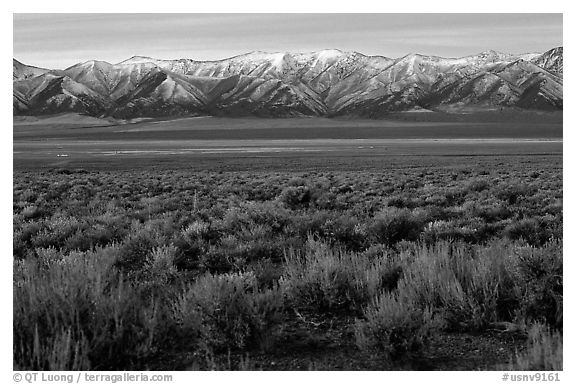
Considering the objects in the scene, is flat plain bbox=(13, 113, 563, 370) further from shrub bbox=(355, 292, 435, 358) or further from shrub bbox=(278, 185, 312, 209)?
shrub bbox=(278, 185, 312, 209)

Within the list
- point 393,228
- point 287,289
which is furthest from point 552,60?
point 287,289

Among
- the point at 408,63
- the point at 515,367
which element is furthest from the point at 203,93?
the point at 515,367

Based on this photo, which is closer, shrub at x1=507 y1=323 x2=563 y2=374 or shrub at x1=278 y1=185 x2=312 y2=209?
shrub at x1=507 y1=323 x2=563 y2=374

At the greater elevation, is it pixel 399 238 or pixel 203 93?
pixel 203 93

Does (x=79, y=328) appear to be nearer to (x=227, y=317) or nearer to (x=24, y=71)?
(x=227, y=317)

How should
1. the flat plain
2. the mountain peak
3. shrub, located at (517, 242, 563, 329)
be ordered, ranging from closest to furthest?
1. the flat plain
2. shrub, located at (517, 242, 563, 329)
3. the mountain peak

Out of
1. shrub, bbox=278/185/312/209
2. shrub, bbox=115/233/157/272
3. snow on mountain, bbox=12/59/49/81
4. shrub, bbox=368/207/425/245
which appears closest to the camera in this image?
snow on mountain, bbox=12/59/49/81

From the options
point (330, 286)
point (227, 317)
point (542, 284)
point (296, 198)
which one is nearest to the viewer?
point (227, 317)

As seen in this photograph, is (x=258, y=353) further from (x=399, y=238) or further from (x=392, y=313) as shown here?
(x=399, y=238)

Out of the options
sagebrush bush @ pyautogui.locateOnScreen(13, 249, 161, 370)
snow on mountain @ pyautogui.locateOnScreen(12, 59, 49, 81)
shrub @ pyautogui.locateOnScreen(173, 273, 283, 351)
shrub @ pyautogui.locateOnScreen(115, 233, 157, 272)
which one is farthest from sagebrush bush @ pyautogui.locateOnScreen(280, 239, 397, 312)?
snow on mountain @ pyautogui.locateOnScreen(12, 59, 49, 81)
